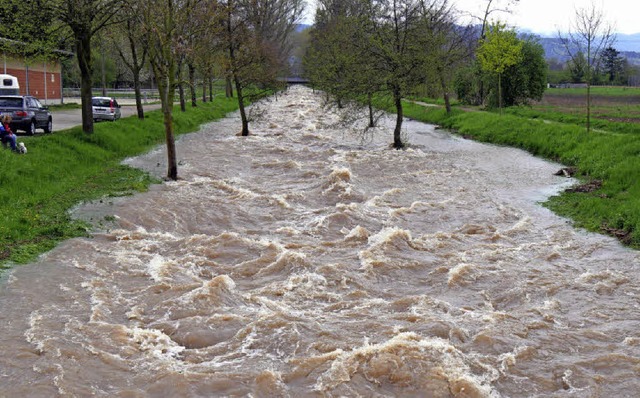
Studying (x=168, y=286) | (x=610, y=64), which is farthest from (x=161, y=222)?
(x=610, y=64)

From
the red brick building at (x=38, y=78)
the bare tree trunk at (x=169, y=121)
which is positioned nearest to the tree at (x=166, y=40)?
the bare tree trunk at (x=169, y=121)

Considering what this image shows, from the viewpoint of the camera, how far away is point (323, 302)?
33.2 ft

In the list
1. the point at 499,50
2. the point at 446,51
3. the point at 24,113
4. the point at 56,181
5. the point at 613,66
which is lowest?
the point at 56,181

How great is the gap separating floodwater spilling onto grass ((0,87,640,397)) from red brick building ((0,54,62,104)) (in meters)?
33.7

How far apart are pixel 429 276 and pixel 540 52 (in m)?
39.3

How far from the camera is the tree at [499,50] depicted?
39.3 metres

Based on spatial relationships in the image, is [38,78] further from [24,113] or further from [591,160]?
[591,160]

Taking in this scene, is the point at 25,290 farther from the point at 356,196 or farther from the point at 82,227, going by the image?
the point at 356,196

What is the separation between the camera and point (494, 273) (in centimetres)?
1173

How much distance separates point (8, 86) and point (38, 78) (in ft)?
42.0

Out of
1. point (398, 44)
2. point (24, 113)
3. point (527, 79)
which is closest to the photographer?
point (24, 113)

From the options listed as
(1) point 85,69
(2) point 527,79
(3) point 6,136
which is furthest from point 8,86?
(2) point 527,79

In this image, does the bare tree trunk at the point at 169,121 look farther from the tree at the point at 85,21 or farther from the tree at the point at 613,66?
the tree at the point at 613,66

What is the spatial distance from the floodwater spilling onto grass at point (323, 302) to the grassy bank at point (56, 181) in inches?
30.9
